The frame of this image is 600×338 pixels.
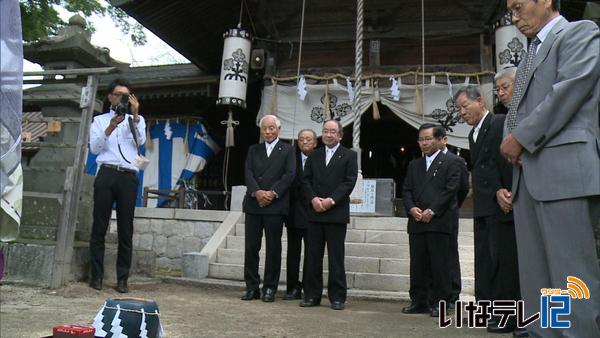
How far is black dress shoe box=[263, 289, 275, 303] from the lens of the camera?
4.92 metres

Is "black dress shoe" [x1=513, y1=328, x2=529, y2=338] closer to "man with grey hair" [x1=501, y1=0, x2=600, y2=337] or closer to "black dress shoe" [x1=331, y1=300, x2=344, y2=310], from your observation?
"man with grey hair" [x1=501, y1=0, x2=600, y2=337]

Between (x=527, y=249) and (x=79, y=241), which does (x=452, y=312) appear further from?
(x=79, y=241)

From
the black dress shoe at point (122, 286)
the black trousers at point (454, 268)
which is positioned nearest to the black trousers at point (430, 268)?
the black trousers at point (454, 268)

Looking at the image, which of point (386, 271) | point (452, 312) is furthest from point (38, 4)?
point (452, 312)

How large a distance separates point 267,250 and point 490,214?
2282 millimetres

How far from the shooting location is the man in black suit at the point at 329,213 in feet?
15.5

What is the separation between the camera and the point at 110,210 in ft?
16.3

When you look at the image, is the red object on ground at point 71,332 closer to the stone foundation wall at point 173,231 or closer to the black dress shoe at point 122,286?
the black dress shoe at point 122,286

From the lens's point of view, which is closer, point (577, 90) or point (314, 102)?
point (577, 90)

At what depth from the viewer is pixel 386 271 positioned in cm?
596

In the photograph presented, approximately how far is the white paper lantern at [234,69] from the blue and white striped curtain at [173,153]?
1.70m

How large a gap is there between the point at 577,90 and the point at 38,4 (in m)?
8.41

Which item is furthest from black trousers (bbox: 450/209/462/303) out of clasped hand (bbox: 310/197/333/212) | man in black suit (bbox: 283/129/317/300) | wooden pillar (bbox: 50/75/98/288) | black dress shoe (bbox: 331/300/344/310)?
wooden pillar (bbox: 50/75/98/288)

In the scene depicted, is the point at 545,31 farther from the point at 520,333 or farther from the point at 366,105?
the point at 366,105
